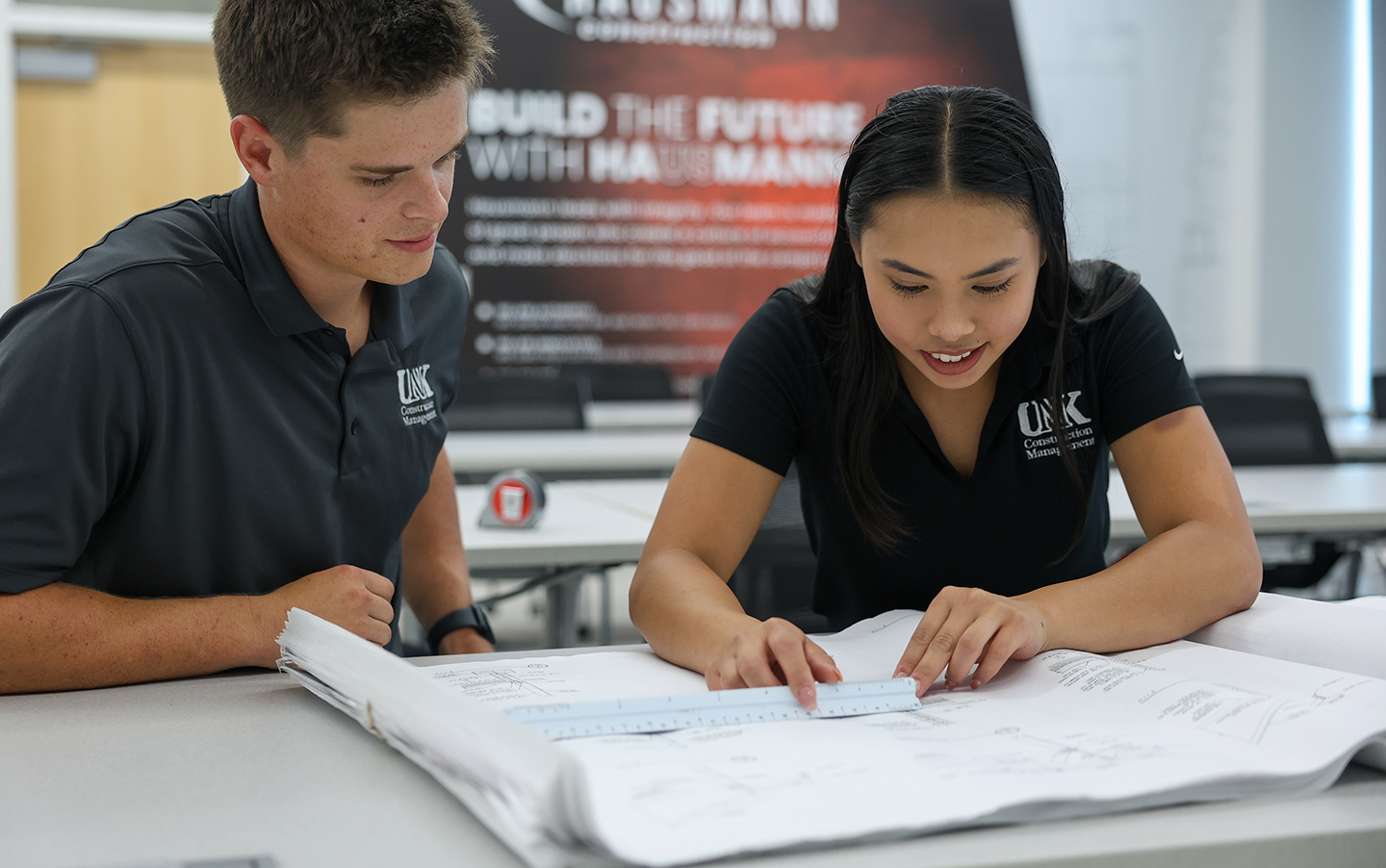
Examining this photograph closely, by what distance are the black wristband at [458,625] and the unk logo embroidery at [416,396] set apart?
0.25 metres

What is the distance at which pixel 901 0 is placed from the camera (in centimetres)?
566

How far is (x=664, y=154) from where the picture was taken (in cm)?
546

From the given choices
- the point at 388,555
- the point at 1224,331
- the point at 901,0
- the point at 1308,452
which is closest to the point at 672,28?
the point at 901,0

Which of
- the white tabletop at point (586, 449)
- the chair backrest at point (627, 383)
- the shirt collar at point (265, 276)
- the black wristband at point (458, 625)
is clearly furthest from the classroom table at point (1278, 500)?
the chair backrest at point (627, 383)

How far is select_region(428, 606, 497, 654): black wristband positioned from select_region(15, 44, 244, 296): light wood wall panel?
411cm

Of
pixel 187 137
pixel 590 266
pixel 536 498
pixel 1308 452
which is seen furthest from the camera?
pixel 590 266

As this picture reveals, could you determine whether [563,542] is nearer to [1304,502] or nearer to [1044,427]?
[1044,427]

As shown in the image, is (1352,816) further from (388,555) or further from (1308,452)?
(1308,452)

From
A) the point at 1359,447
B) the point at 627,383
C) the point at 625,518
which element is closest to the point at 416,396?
the point at 625,518

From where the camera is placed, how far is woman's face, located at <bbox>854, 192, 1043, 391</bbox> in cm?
109

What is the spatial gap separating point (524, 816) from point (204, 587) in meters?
0.64

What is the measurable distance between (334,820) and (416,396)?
683 millimetres

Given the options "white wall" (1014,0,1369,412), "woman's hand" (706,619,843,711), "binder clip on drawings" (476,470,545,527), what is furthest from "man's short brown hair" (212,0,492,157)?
"white wall" (1014,0,1369,412)

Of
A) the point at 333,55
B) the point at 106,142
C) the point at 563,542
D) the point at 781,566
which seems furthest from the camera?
the point at 106,142
